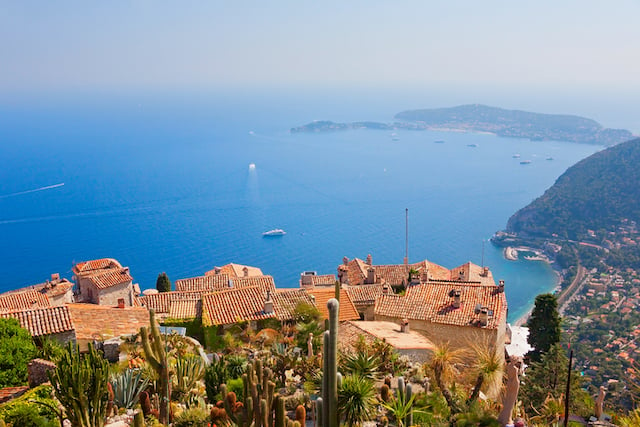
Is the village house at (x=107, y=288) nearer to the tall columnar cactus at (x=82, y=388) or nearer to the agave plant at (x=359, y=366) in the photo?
the tall columnar cactus at (x=82, y=388)

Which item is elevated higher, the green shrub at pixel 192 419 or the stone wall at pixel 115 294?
the green shrub at pixel 192 419

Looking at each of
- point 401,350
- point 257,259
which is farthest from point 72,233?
point 401,350

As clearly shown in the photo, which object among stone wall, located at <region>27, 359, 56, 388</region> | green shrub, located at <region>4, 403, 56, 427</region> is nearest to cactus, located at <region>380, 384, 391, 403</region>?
green shrub, located at <region>4, 403, 56, 427</region>

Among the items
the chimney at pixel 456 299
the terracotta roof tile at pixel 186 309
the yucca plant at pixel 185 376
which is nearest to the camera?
the yucca plant at pixel 185 376

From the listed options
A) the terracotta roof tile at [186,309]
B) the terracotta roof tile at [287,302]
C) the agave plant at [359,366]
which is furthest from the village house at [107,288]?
the agave plant at [359,366]

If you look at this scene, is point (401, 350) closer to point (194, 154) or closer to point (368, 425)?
point (368, 425)
